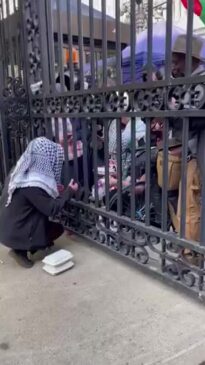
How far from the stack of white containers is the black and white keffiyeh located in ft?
1.56

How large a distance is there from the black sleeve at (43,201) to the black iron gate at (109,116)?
407 mm

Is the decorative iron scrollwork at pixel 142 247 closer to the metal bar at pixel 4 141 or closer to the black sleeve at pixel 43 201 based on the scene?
the black sleeve at pixel 43 201

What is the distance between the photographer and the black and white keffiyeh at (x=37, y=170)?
3049mm

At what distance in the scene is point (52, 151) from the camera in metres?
3.14

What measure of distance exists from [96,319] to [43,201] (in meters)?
1.07

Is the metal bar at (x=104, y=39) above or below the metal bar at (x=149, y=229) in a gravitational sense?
above

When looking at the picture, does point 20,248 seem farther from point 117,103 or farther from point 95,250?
point 117,103

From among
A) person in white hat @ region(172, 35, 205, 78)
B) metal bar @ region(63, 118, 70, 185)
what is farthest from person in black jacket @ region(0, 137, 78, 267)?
person in white hat @ region(172, 35, 205, 78)

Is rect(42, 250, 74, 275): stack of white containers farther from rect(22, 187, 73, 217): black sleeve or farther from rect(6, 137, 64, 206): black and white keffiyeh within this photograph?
rect(6, 137, 64, 206): black and white keffiyeh

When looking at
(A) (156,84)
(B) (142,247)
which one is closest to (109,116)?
(A) (156,84)

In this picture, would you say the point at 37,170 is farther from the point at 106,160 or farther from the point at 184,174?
the point at 184,174

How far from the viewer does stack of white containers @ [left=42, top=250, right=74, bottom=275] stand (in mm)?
2971

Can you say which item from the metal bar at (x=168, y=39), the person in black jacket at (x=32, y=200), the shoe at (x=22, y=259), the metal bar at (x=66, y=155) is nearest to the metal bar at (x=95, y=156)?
the person in black jacket at (x=32, y=200)

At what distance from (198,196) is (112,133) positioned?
1.10 meters
